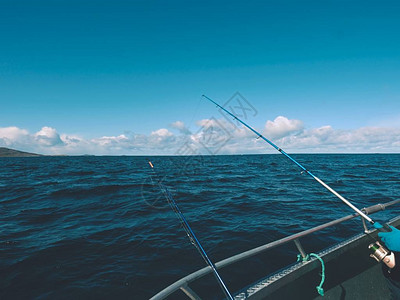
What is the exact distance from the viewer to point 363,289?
3303 mm

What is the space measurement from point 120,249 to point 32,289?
2.00 m

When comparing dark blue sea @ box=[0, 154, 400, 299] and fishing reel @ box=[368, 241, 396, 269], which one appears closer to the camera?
fishing reel @ box=[368, 241, 396, 269]

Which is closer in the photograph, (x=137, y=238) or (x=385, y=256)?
(x=385, y=256)

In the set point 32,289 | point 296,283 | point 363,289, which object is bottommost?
point 32,289

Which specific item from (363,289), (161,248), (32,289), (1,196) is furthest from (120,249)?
(1,196)

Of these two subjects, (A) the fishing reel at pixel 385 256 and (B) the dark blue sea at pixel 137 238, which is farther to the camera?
(B) the dark blue sea at pixel 137 238

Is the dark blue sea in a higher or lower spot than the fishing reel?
lower

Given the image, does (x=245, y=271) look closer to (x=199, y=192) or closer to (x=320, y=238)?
(x=320, y=238)

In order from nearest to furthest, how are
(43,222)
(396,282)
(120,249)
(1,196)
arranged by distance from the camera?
(396,282) → (120,249) → (43,222) → (1,196)

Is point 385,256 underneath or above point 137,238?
above

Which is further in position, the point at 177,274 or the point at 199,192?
the point at 199,192

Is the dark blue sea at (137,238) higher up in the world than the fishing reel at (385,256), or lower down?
lower down

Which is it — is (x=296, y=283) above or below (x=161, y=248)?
above

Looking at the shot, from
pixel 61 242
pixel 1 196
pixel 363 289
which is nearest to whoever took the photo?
pixel 363 289
